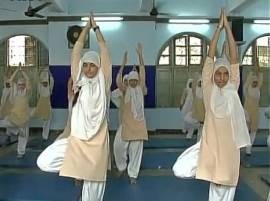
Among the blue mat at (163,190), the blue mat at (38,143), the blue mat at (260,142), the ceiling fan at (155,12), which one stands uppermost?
the ceiling fan at (155,12)

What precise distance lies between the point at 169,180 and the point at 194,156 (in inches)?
87.1

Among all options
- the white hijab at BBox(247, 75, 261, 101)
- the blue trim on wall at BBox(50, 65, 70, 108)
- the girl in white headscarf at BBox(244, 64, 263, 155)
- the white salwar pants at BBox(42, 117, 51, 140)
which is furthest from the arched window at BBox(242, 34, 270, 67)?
the white salwar pants at BBox(42, 117, 51, 140)

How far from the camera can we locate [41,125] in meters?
9.83

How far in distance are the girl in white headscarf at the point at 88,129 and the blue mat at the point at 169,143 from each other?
5.05m

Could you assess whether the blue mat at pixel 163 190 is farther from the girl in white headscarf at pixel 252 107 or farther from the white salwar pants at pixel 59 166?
the girl in white headscarf at pixel 252 107

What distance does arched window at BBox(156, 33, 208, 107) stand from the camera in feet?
33.3

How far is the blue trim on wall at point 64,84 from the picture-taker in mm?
10070

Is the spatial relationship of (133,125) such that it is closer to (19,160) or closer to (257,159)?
(19,160)

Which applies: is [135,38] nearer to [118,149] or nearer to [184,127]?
[184,127]

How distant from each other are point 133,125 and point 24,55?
17.7 feet

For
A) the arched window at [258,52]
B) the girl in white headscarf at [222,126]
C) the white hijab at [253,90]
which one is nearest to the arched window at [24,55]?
the arched window at [258,52]

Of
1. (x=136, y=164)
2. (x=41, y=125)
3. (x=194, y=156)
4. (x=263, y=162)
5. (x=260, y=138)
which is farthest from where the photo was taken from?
(x=41, y=125)

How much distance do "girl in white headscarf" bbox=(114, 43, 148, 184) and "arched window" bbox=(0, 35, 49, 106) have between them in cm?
494

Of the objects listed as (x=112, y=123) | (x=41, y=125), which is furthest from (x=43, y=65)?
(x=112, y=123)
